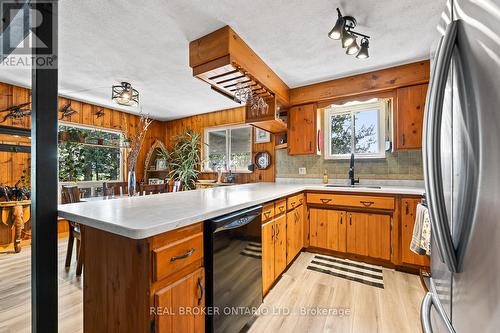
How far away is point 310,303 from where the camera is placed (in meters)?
1.82

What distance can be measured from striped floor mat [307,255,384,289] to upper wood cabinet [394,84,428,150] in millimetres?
1543

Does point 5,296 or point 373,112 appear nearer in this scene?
point 5,296

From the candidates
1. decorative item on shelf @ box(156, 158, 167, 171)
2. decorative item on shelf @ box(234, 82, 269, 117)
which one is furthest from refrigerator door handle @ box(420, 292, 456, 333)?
decorative item on shelf @ box(156, 158, 167, 171)

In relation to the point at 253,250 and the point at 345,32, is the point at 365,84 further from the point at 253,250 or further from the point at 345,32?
the point at 253,250

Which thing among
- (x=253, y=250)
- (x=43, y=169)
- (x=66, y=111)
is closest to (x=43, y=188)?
(x=43, y=169)

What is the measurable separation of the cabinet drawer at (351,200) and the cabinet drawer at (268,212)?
1082 mm

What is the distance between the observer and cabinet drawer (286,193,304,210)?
2.37m

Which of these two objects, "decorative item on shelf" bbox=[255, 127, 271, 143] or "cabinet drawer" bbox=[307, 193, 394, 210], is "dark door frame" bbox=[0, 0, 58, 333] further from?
"decorative item on shelf" bbox=[255, 127, 271, 143]

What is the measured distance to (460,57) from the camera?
0.54 meters

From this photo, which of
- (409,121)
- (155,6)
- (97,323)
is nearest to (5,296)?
(97,323)

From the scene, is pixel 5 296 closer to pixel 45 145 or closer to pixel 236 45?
pixel 45 145

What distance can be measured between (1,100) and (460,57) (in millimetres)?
5006

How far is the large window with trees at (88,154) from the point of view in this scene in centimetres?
388

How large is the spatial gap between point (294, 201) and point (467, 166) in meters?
2.06
